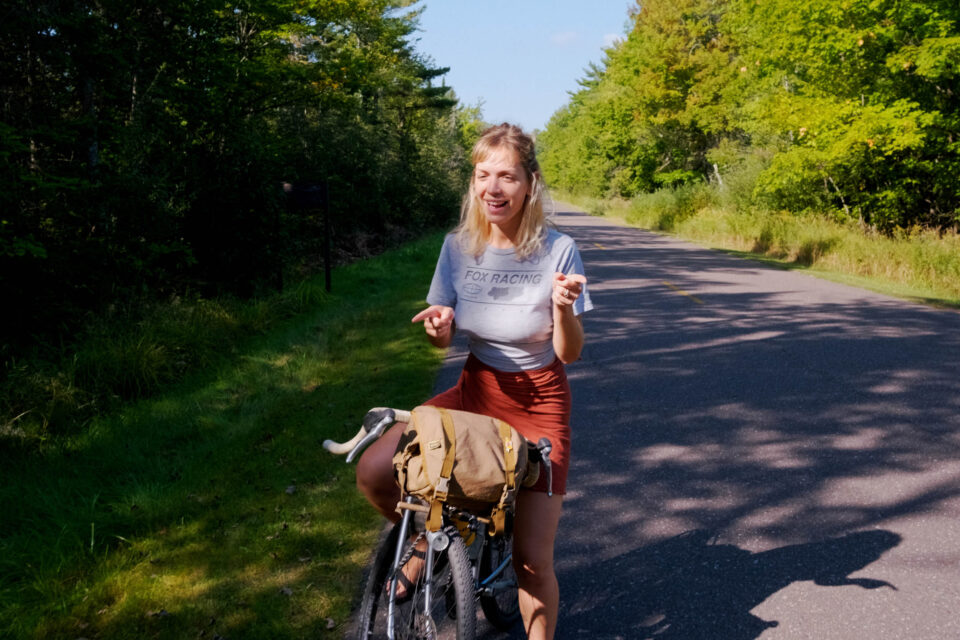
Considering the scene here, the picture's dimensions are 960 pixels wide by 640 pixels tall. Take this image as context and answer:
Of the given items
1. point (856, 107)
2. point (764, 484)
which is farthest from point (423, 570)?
point (856, 107)

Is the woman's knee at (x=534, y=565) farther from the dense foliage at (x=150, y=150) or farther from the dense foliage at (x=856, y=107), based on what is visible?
the dense foliage at (x=856, y=107)

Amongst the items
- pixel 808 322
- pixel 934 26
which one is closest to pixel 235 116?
pixel 808 322

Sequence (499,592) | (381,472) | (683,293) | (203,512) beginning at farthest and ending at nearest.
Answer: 1. (683,293)
2. (203,512)
3. (499,592)
4. (381,472)

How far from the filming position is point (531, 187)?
2.68m

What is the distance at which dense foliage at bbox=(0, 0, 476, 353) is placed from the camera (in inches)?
320

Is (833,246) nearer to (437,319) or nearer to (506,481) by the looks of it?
(437,319)

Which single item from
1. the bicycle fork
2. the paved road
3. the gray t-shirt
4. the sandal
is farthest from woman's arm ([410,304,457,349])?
the paved road

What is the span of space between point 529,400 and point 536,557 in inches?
21.4

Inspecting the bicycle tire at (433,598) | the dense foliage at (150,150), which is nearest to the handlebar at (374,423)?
the bicycle tire at (433,598)

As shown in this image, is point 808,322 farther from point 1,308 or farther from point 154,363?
point 1,308

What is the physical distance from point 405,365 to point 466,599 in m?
5.99

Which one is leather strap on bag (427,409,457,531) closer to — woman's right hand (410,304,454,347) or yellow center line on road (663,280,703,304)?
woman's right hand (410,304,454,347)

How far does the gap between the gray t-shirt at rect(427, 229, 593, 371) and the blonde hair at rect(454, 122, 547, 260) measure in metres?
0.03

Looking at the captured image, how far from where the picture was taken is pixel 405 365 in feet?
26.6
